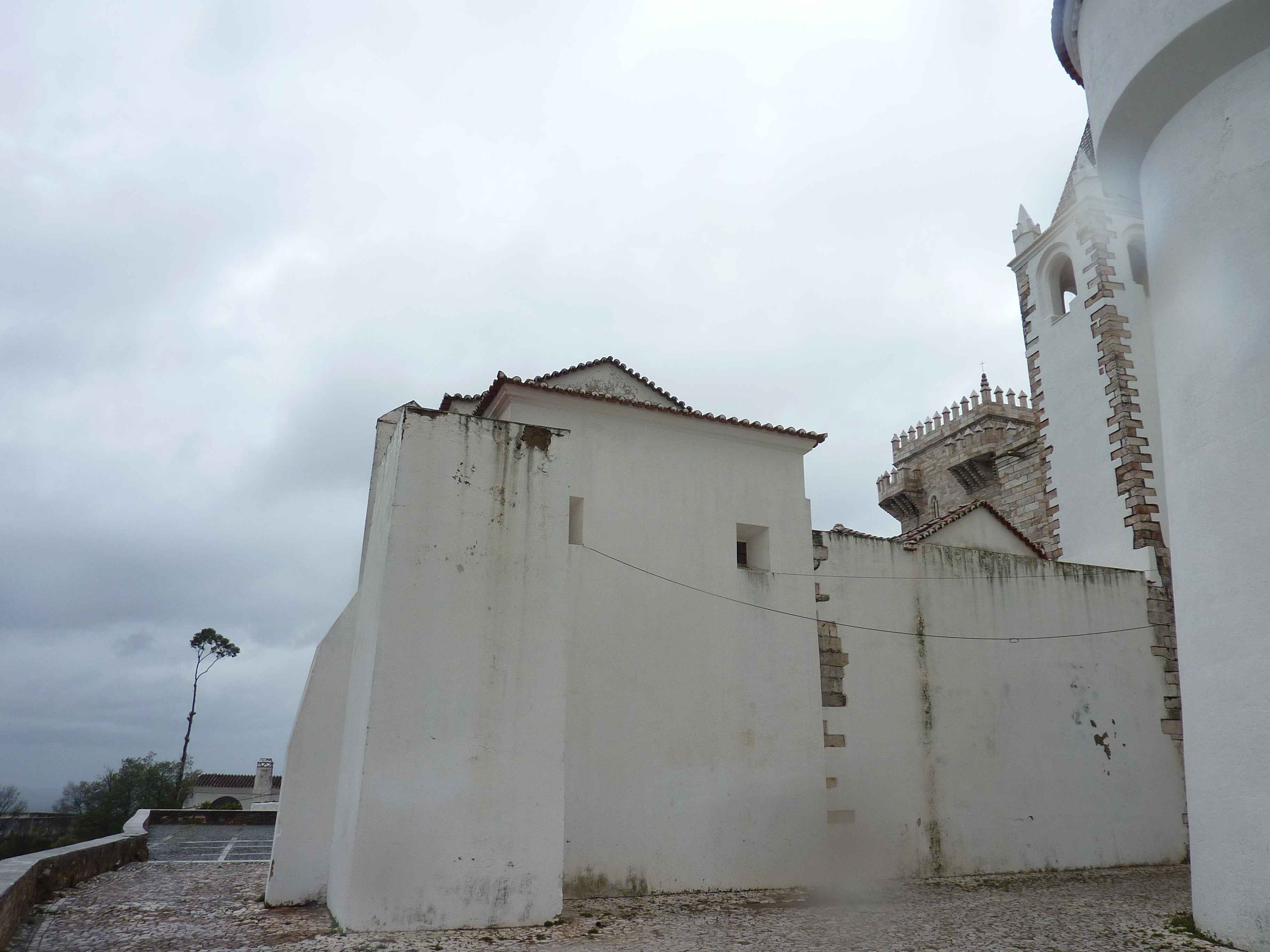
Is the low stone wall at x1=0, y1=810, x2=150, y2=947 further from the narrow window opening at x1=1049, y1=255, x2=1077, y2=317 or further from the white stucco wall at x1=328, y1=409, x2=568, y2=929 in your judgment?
the narrow window opening at x1=1049, y1=255, x2=1077, y2=317

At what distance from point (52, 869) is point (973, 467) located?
2292 centimetres

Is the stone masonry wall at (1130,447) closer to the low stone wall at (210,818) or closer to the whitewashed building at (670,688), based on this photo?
the whitewashed building at (670,688)

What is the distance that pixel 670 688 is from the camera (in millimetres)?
9789

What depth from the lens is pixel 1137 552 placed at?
13.5 meters

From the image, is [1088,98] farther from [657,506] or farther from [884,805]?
[884,805]

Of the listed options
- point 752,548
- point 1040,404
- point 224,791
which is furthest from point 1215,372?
point 224,791

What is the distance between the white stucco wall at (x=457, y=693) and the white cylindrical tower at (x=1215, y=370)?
16.1 ft

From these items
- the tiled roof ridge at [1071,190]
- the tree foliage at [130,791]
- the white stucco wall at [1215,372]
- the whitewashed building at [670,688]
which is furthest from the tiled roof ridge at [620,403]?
the tree foliage at [130,791]

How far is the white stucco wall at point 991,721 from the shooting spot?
10820mm

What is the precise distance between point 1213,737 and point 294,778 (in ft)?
24.4

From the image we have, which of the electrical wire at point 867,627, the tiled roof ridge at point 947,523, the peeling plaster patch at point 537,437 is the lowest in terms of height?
the electrical wire at point 867,627

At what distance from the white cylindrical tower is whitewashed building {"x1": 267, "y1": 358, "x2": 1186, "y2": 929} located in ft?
14.4

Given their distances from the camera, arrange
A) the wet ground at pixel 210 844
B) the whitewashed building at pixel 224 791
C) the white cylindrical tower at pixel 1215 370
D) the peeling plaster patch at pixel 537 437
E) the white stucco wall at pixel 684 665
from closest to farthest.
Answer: the white cylindrical tower at pixel 1215 370
the peeling plaster patch at pixel 537 437
the white stucco wall at pixel 684 665
the wet ground at pixel 210 844
the whitewashed building at pixel 224 791

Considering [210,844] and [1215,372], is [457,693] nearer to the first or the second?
[1215,372]
